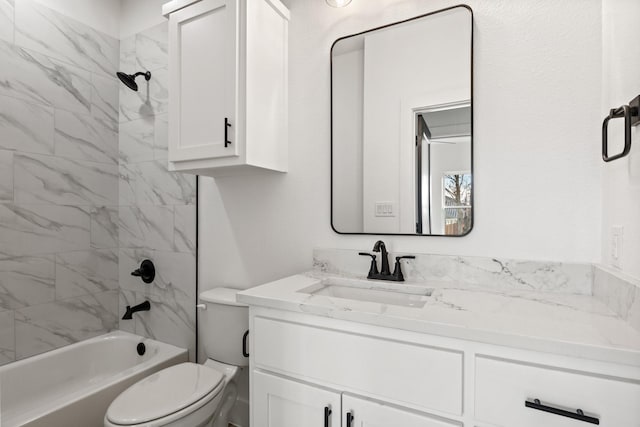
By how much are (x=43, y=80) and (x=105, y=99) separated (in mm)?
353

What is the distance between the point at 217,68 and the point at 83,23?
4.53ft

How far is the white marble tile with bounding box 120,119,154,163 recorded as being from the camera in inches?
87.4

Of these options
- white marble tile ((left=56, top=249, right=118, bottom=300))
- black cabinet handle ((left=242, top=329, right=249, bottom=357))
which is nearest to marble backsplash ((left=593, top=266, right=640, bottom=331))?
black cabinet handle ((left=242, top=329, right=249, bottom=357))

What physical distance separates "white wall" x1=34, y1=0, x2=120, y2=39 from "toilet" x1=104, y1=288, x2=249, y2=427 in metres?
1.96

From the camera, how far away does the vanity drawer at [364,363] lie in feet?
2.87

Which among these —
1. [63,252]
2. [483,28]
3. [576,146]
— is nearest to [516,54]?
[483,28]

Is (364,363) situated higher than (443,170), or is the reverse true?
(443,170)

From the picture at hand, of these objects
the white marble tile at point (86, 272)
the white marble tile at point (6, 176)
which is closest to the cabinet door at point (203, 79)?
the white marble tile at point (6, 176)

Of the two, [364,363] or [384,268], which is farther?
[384,268]

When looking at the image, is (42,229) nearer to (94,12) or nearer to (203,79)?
(203,79)

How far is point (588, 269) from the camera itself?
45.1 inches

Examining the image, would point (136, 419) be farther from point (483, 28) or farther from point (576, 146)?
point (483, 28)

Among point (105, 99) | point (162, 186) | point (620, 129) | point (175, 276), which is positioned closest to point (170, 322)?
point (175, 276)

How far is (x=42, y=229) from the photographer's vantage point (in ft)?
6.39
